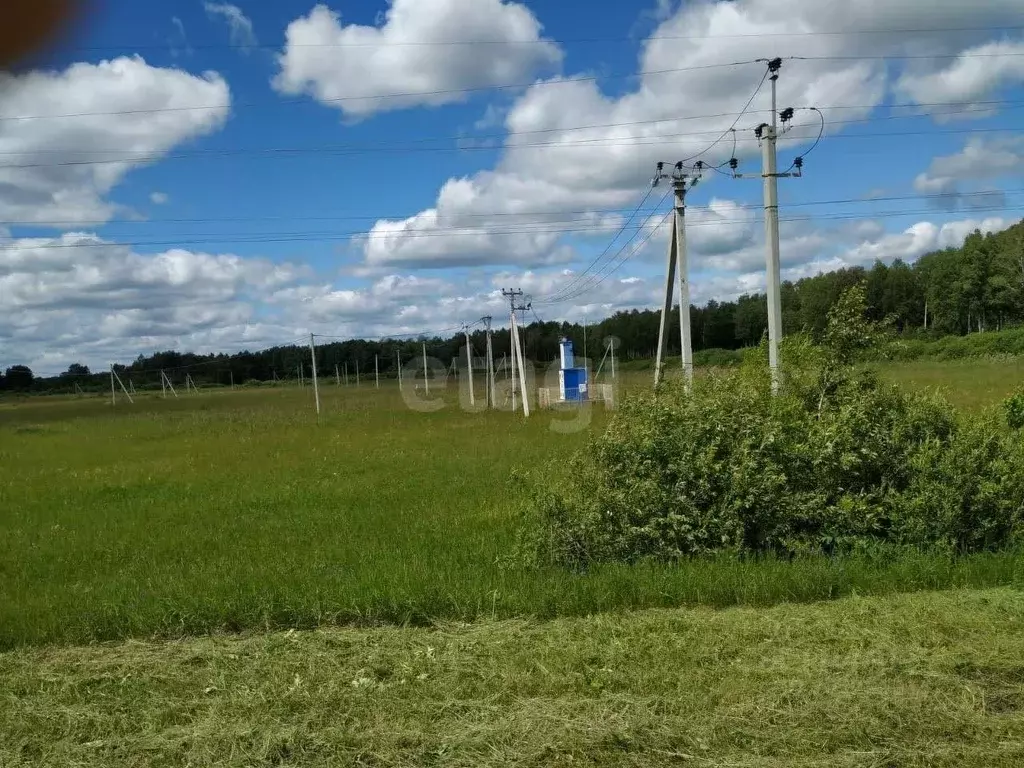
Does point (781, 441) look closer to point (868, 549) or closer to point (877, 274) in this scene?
point (868, 549)

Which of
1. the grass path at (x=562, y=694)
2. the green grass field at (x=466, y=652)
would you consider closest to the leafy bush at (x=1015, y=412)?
the green grass field at (x=466, y=652)

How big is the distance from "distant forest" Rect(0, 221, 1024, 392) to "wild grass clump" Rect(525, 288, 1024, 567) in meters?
22.0

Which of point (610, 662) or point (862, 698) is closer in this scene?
point (862, 698)

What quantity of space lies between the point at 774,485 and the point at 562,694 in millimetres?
4135

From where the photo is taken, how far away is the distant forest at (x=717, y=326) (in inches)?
2005

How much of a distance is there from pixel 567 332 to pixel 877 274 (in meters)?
52.1

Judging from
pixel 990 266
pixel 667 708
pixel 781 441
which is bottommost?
pixel 667 708

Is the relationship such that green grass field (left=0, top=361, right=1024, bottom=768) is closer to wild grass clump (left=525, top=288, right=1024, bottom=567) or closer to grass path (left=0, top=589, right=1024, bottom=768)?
grass path (left=0, top=589, right=1024, bottom=768)

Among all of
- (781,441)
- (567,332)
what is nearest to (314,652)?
(781,441)

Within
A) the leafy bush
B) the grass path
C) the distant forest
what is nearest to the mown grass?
the grass path

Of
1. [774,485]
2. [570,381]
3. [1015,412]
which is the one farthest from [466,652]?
[570,381]

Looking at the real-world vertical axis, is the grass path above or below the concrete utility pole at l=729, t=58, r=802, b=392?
below

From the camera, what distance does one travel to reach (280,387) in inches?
2173

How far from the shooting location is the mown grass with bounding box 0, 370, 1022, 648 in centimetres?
733
